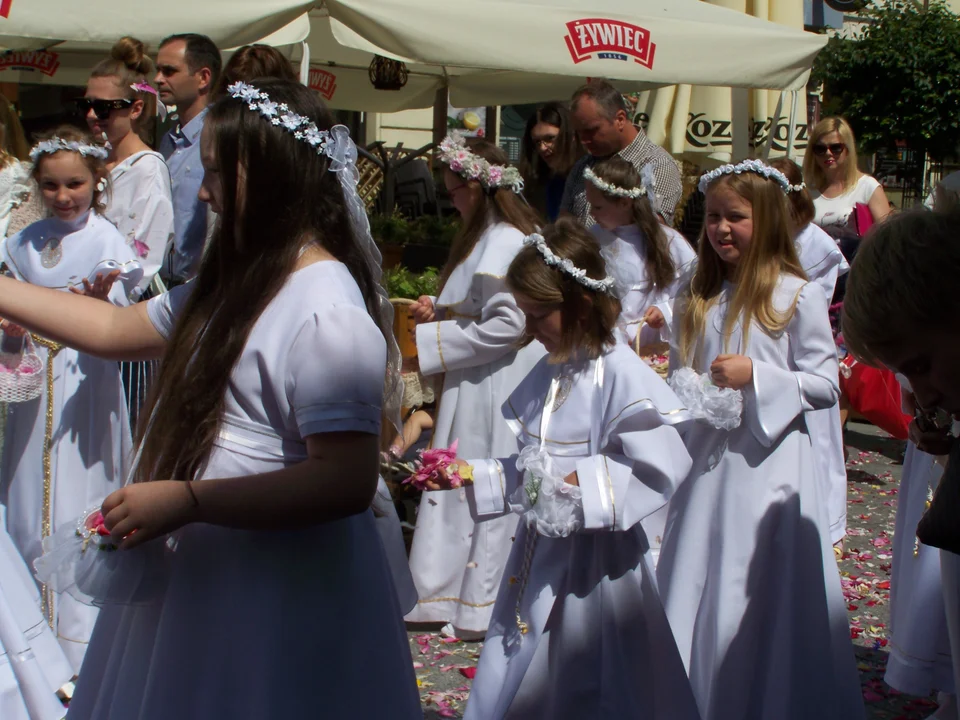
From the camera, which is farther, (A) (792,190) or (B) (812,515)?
(A) (792,190)

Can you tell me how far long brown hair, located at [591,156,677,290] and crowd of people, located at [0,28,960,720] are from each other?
0.02m

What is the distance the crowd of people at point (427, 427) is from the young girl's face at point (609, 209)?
0.01 m

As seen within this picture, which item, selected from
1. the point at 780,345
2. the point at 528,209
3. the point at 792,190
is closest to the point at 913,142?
the point at 792,190

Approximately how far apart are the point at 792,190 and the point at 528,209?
1591 mm

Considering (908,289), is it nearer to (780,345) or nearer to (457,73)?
(780,345)

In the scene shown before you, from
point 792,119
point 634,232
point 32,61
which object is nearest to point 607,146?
point 634,232

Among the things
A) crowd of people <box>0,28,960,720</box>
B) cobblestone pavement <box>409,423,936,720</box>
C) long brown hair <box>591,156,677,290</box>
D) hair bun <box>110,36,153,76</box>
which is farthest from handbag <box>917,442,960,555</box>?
hair bun <box>110,36,153,76</box>

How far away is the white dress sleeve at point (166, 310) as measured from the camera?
235cm

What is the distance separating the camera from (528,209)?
516cm

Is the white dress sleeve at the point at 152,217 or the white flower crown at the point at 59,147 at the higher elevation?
the white flower crown at the point at 59,147

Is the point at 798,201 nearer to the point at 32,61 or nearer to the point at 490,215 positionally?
the point at 490,215

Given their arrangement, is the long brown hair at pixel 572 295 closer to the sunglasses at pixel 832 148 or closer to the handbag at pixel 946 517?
the handbag at pixel 946 517

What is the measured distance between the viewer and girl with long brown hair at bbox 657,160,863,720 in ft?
11.8

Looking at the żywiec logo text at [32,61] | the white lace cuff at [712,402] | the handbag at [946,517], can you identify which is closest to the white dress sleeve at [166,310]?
the handbag at [946,517]
